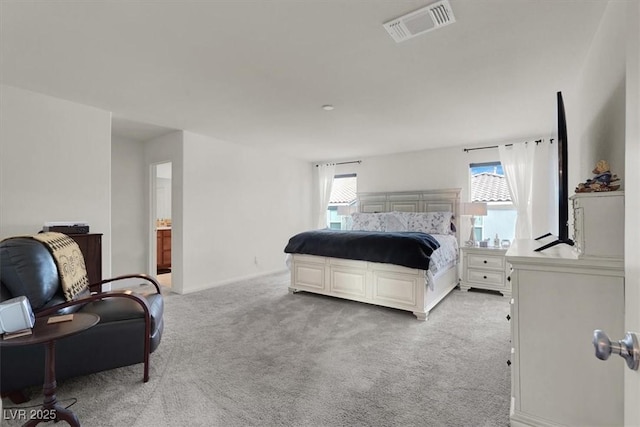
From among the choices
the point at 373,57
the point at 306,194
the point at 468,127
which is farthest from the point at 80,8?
the point at 306,194

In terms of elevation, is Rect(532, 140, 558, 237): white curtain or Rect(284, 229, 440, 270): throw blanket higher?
Rect(532, 140, 558, 237): white curtain

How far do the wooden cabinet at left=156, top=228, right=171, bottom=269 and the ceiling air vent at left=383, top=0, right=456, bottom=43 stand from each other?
19.7ft

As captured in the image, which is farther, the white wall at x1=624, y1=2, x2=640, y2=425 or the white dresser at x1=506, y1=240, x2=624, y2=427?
the white dresser at x1=506, y1=240, x2=624, y2=427

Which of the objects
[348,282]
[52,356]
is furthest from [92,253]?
[348,282]

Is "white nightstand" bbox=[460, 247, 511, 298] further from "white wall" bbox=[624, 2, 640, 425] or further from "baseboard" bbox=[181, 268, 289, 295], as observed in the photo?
"white wall" bbox=[624, 2, 640, 425]

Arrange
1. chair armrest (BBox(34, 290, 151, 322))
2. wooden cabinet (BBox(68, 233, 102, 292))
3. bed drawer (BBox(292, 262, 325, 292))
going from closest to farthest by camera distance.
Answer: chair armrest (BBox(34, 290, 151, 322)) → wooden cabinet (BBox(68, 233, 102, 292)) → bed drawer (BBox(292, 262, 325, 292))

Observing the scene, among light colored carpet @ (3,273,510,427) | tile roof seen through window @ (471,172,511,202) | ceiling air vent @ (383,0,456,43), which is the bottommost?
light colored carpet @ (3,273,510,427)

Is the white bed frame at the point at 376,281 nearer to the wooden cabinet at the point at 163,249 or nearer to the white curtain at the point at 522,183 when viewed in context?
the white curtain at the point at 522,183

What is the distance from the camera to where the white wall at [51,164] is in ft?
9.48

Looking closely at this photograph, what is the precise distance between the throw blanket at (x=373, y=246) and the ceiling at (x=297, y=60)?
1497mm

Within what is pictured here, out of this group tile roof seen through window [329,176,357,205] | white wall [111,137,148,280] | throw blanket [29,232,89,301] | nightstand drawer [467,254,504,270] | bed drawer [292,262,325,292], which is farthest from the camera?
tile roof seen through window [329,176,357,205]

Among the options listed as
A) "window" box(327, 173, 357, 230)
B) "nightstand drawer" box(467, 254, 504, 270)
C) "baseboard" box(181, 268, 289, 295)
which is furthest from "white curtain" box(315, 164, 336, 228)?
"nightstand drawer" box(467, 254, 504, 270)

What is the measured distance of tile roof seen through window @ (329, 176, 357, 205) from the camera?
6.71 meters

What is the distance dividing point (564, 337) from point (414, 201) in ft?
13.8
